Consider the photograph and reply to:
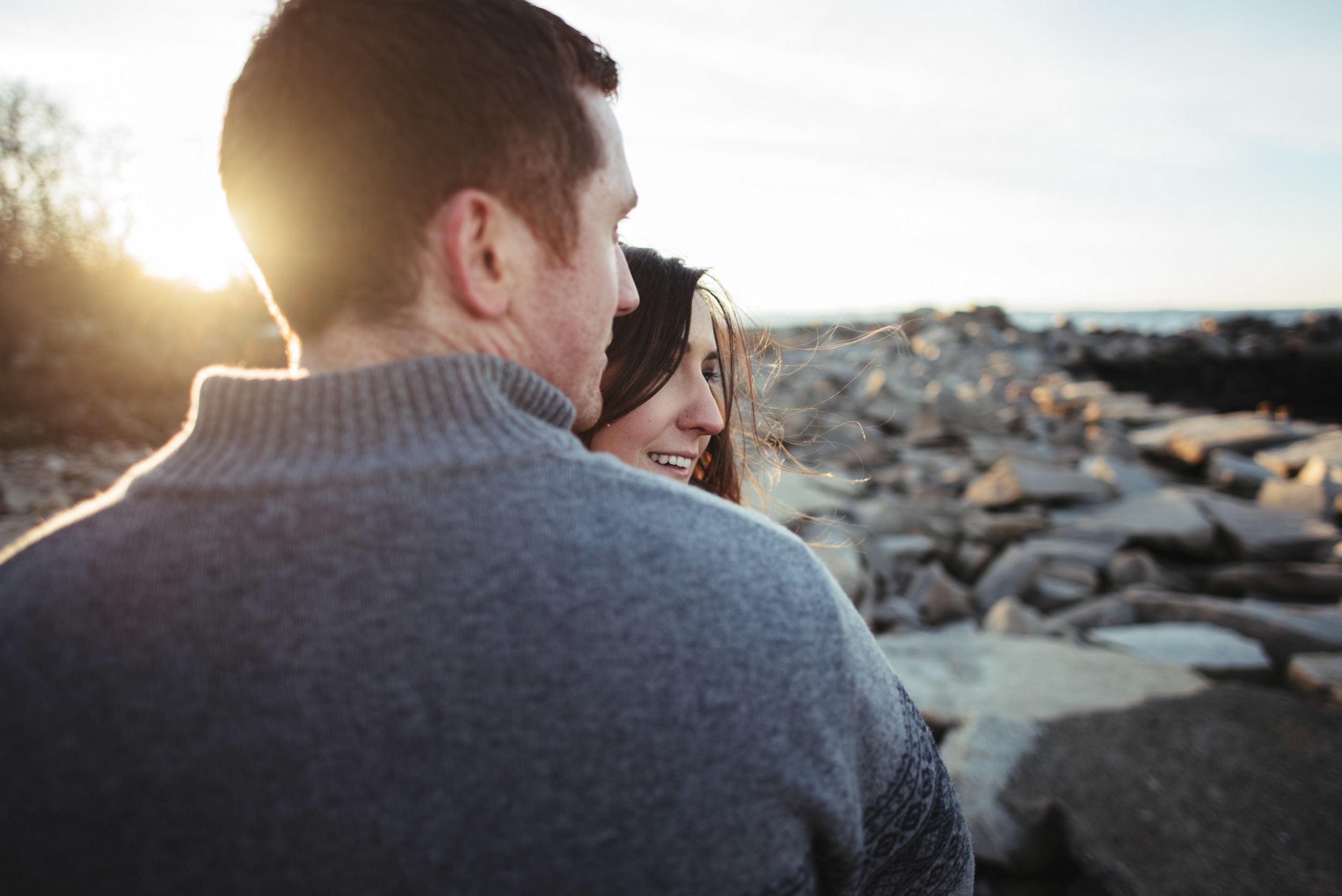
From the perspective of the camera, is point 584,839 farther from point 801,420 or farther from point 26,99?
point 26,99

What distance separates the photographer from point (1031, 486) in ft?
22.5

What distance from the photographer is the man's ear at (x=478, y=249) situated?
932mm

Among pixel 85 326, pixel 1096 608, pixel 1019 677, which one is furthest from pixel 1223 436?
pixel 85 326

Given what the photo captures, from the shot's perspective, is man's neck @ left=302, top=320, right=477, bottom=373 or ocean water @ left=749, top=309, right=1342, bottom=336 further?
ocean water @ left=749, top=309, right=1342, bottom=336

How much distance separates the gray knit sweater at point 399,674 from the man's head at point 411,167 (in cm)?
18

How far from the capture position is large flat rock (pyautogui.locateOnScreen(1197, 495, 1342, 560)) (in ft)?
17.8

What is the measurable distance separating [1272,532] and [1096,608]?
254 cm

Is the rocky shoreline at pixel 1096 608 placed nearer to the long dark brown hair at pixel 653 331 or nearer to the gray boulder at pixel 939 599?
the gray boulder at pixel 939 599

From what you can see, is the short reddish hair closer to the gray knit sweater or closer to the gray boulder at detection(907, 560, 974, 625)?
the gray knit sweater

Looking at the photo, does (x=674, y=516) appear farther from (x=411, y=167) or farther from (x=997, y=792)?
(x=997, y=792)

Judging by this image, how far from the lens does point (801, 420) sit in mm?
11461

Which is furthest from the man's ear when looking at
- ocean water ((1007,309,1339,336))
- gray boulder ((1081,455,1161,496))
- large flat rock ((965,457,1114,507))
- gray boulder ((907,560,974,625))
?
ocean water ((1007,309,1339,336))

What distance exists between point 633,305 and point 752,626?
2.49 feet

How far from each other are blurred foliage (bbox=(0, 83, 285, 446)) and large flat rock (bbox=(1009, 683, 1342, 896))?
30.0 ft
